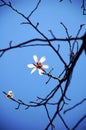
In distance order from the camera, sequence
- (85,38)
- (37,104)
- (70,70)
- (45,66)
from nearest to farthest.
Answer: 1. (85,38)
2. (70,70)
3. (37,104)
4. (45,66)

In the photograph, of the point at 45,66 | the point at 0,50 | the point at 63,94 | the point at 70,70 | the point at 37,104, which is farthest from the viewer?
the point at 45,66

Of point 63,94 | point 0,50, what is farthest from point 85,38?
point 63,94

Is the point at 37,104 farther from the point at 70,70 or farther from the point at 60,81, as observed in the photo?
the point at 70,70

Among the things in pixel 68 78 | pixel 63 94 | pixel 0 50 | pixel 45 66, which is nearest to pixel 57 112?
pixel 63 94

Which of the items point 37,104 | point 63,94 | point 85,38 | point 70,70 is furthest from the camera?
point 37,104

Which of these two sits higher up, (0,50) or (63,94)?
(0,50)

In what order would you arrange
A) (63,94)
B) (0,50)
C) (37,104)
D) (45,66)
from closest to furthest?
(0,50) → (63,94) → (37,104) → (45,66)

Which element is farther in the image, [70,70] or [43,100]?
[43,100]

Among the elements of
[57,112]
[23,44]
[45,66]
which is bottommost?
[57,112]

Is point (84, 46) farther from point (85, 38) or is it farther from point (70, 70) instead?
point (70, 70)
